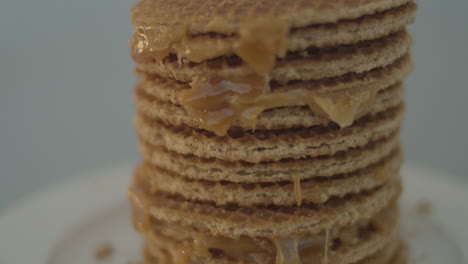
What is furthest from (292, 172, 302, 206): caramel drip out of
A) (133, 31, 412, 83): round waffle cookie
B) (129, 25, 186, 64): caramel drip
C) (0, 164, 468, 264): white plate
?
(0, 164, 468, 264): white plate

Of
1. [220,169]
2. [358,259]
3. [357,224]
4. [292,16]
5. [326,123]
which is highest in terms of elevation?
[292,16]

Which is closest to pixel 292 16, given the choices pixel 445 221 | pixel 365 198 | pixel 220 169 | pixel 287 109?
pixel 287 109

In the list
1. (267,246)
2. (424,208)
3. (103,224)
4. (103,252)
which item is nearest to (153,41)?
(267,246)

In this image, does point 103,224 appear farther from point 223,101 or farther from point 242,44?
point 242,44

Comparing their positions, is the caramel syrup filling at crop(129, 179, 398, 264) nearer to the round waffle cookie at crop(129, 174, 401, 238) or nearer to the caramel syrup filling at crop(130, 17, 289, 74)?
the round waffle cookie at crop(129, 174, 401, 238)

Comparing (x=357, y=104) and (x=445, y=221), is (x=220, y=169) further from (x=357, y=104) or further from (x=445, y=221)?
(x=445, y=221)

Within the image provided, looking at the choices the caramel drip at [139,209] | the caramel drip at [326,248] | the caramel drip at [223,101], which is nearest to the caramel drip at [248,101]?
the caramel drip at [223,101]
